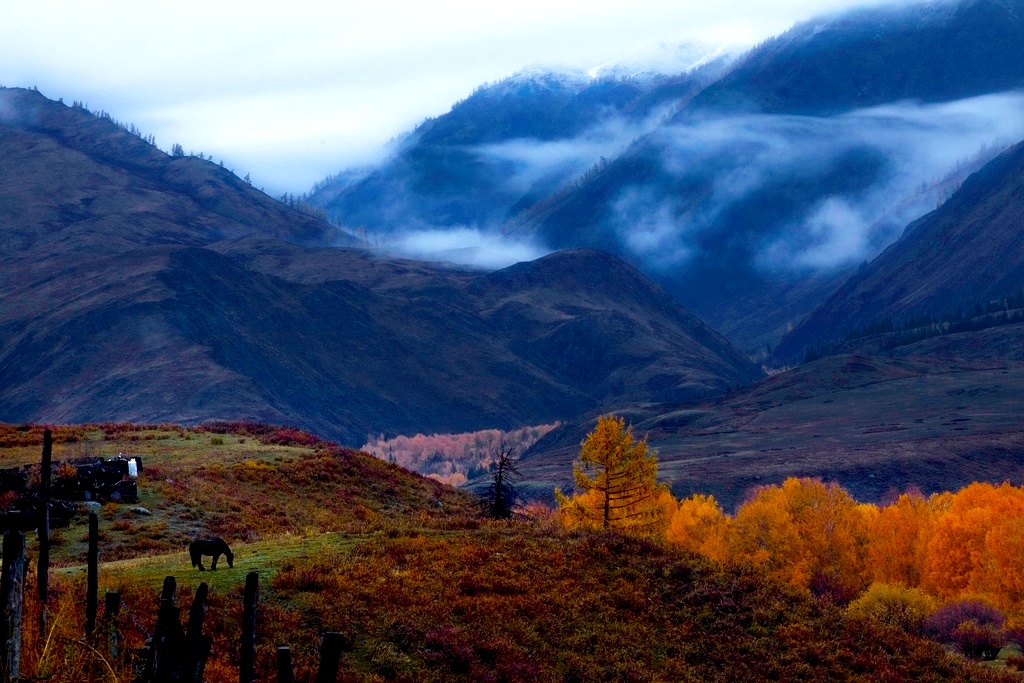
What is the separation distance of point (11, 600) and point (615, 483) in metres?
51.0

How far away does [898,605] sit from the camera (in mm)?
51562

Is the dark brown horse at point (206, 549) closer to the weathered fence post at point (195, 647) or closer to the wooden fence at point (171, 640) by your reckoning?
the wooden fence at point (171, 640)

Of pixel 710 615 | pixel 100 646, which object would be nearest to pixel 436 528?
pixel 710 615

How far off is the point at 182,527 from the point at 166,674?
91.6 ft

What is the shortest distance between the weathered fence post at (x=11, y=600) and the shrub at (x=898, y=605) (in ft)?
123

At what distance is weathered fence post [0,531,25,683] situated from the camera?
12805mm

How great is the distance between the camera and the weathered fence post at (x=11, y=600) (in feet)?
42.0

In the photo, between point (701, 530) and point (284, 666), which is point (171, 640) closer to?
point (284, 666)

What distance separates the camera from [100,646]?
620 inches

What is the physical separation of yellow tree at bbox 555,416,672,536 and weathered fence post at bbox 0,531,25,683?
4776cm

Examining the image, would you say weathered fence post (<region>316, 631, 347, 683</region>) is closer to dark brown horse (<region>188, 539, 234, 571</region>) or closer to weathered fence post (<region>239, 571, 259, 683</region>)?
weathered fence post (<region>239, 571, 259, 683</region>)

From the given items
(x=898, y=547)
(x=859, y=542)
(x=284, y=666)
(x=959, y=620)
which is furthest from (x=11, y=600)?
(x=898, y=547)

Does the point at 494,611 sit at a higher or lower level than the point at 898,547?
higher

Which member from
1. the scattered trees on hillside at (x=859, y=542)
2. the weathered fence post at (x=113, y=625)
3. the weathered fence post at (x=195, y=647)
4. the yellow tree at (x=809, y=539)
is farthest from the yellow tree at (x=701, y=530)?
the weathered fence post at (x=195, y=647)
